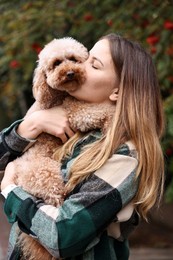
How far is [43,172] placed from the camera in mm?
2447

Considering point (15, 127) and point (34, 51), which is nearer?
point (15, 127)

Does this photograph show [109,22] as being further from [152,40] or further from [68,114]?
[68,114]

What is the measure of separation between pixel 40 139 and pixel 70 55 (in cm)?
39

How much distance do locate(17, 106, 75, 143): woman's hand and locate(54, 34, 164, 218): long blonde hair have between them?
0.18 ft

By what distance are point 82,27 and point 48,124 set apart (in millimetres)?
3525

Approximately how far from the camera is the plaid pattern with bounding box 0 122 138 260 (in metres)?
2.30

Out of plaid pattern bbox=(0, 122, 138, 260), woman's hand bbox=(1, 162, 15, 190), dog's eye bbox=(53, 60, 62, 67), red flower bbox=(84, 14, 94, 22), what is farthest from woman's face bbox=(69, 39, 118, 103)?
red flower bbox=(84, 14, 94, 22)

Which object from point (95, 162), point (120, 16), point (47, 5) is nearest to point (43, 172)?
point (95, 162)

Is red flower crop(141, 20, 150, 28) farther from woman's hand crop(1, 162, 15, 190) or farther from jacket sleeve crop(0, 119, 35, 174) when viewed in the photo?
woman's hand crop(1, 162, 15, 190)

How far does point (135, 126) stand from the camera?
2.49 meters

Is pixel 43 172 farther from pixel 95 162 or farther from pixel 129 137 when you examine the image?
pixel 129 137

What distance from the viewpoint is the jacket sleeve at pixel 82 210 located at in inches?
90.6

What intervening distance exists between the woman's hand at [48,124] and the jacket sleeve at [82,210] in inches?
10.6

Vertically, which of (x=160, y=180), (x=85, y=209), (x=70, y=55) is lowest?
(x=160, y=180)
